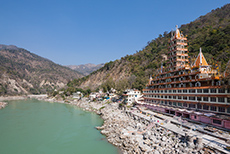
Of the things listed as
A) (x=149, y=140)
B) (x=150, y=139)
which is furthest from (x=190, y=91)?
(x=149, y=140)

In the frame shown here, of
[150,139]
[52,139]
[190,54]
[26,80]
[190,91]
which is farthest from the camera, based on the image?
[26,80]

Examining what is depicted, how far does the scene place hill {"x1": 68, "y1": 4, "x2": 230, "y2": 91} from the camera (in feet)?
148

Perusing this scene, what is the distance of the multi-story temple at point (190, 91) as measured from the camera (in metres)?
18.1

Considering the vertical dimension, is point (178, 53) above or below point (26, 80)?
below

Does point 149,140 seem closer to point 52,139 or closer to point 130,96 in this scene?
point 52,139

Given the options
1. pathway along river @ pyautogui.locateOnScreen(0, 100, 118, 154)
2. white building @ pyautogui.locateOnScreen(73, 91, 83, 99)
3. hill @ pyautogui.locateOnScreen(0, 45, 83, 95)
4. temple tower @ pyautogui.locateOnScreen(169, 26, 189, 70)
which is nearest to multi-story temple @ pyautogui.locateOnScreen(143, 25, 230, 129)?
temple tower @ pyautogui.locateOnScreen(169, 26, 189, 70)

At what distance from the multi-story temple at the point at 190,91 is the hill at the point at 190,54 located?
559 cm

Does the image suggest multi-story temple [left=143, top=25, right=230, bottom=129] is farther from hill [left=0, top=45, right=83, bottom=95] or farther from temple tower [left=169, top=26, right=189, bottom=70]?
hill [left=0, top=45, right=83, bottom=95]

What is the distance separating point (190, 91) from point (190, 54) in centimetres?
3434

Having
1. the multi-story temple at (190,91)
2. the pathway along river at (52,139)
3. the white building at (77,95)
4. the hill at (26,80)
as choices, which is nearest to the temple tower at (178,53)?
the multi-story temple at (190,91)

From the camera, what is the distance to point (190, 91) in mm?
22281

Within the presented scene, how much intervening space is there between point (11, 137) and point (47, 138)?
5.81 m

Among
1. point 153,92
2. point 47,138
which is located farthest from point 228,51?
point 47,138

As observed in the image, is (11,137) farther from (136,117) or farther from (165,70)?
(165,70)
